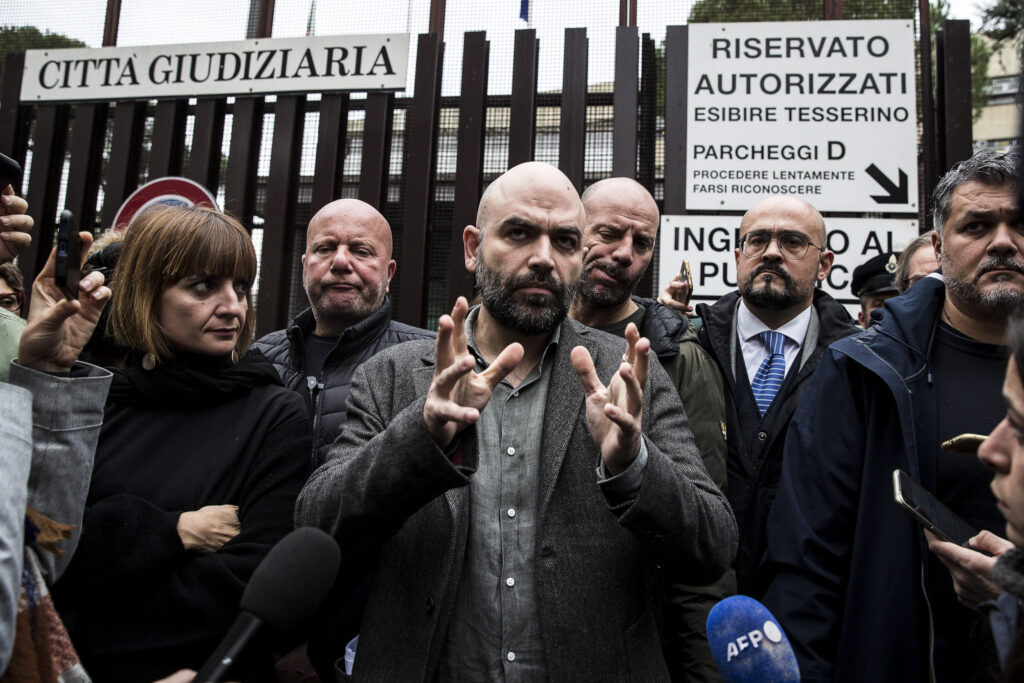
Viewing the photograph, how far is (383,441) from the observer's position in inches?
68.9

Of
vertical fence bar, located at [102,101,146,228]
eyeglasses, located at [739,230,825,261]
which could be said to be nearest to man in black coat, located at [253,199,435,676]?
eyeglasses, located at [739,230,825,261]

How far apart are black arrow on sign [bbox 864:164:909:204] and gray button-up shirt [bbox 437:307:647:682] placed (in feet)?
10.9

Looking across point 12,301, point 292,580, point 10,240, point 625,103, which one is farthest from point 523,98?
point 292,580

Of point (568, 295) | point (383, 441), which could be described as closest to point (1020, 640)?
point (383, 441)

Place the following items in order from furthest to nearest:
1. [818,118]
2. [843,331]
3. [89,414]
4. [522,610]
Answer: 1. [818,118]
2. [843,331]
3. [522,610]
4. [89,414]

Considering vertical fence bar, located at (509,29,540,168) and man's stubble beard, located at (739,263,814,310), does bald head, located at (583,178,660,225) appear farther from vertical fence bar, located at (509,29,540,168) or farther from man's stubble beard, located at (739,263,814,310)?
vertical fence bar, located at (509,29,540,168)

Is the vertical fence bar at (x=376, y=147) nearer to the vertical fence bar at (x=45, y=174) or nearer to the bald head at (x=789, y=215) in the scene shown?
the vertical fence bar at (x=45, y=174)

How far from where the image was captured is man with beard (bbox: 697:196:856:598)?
2621 mm

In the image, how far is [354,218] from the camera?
3.43m

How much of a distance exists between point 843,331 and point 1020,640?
1.98 meters

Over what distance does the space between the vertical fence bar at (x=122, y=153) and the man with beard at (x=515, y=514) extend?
4.18m

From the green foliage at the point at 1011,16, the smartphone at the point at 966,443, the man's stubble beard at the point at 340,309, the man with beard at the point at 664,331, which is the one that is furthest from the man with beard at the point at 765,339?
the green foliage at the point at 1011,16

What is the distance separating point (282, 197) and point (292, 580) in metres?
4.38

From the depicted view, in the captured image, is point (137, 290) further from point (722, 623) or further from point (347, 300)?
point (722, 623)
